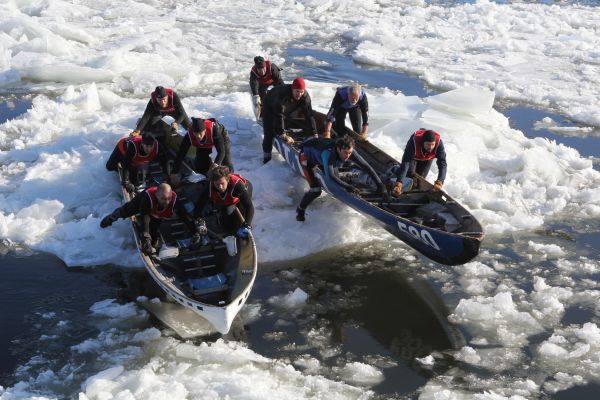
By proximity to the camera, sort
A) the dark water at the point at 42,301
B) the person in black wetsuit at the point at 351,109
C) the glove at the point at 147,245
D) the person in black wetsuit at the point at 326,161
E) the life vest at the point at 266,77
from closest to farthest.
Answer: the dark water at the point at 42,301 → the glove at the point at 147,245 → the person in black wetsuit at the point at 326,161 → the person in black wetsuit at the point at 351,109 → the life vest at the point at 266,77

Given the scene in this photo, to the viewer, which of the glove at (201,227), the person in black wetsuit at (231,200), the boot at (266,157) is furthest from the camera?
the boot at (266,157)

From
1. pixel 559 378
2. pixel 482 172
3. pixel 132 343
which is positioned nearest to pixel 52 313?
pixel 132 343

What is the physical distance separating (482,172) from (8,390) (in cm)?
865

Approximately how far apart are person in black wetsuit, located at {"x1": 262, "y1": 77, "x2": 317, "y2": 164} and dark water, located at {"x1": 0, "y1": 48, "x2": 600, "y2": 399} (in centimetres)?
252

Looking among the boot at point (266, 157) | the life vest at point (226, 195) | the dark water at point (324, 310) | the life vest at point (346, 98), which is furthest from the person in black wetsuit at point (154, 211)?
the life vest at point (346, 98)

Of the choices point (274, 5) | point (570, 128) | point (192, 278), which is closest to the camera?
point (192, 278)

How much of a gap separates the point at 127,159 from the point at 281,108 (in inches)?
105

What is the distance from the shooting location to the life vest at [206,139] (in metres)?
9.96

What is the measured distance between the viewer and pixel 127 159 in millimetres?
9992

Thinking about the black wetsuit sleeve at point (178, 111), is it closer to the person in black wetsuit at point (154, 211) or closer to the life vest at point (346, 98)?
the life vest at point (346, 98)

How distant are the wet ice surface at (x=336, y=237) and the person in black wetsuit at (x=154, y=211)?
0.88 metres

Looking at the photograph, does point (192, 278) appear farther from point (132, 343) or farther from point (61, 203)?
point (61, 203)

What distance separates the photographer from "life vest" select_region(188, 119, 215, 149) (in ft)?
32.7

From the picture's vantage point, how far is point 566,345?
7945mm
